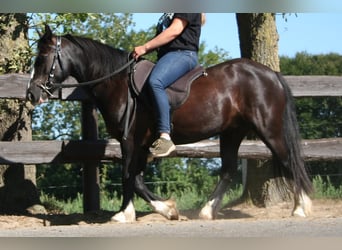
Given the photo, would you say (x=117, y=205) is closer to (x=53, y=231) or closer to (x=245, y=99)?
(x=245, y=99)

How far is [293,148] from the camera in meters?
7.77

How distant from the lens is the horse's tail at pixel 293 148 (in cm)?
772

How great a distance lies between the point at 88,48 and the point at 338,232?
340 centimetres

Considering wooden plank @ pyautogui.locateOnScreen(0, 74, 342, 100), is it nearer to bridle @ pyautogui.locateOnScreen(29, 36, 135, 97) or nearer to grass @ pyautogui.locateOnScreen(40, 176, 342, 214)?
bridle @ pyautogui.locateOnScreen(29, 36, 135, 97)

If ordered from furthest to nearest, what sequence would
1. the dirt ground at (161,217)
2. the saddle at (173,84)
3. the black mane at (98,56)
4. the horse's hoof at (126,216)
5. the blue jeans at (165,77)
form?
the dirt ground at (161,217) → the black mane at (98,56) → the saddle at (173,84) → the horse's hoof at (126,216) → the blue jeans at (165,77)

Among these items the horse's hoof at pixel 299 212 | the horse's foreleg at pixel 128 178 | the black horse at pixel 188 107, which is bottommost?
the horse's hoof at pixel 299 212

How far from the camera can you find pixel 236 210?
883 cm

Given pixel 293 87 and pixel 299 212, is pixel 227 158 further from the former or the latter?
pixel 293 87

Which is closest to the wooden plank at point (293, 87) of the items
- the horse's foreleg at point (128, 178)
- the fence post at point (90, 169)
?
the fence post at point (90, 169)

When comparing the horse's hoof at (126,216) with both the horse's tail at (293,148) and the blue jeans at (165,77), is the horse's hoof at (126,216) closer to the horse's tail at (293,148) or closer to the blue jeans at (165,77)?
the blue jeans at (165,77)

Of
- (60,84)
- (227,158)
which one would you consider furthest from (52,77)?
(227,158)

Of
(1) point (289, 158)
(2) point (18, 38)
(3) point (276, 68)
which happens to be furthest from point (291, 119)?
(2) point (18, 38)

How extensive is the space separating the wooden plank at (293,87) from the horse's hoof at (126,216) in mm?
1652

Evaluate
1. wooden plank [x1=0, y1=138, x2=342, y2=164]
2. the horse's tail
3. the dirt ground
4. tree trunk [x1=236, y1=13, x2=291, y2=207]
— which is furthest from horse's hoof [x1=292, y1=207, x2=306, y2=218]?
tree trunk [x1=236, y1=13, x2=291, y2=207]
